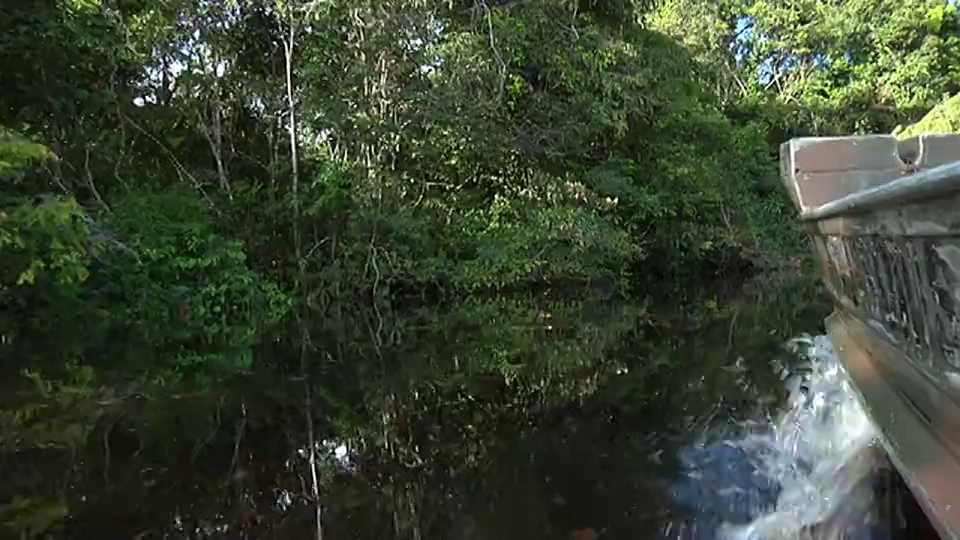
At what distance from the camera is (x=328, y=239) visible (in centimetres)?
1328

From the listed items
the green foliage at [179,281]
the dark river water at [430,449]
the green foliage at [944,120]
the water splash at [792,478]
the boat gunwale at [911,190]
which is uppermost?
the green foliage at [944,120]

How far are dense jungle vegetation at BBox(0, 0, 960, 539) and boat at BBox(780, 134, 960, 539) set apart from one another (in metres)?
1.68

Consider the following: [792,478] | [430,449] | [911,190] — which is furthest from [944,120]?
[911,190]

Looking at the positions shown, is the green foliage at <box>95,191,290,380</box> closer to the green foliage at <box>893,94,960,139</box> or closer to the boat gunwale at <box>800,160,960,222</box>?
the boat gunwale at <box>800,160,960,222</box>

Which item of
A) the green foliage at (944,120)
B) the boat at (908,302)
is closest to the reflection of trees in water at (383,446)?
the boat at (908,302)

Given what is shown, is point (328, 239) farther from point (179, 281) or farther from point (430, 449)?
point (430, 449)

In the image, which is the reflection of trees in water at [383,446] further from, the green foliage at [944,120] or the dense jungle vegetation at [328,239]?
the green foliage at [944,120]

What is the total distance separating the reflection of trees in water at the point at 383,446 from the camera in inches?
139

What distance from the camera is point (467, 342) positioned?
9.20 meters

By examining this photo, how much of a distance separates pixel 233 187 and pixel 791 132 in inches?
674

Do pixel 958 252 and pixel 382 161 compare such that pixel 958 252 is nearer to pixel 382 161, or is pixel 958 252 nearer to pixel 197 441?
pixel 197 441

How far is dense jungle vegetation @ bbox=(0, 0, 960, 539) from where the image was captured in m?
4.62

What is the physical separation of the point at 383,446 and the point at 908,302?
3.06 m

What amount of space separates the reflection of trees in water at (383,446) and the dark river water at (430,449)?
0.6 inches
